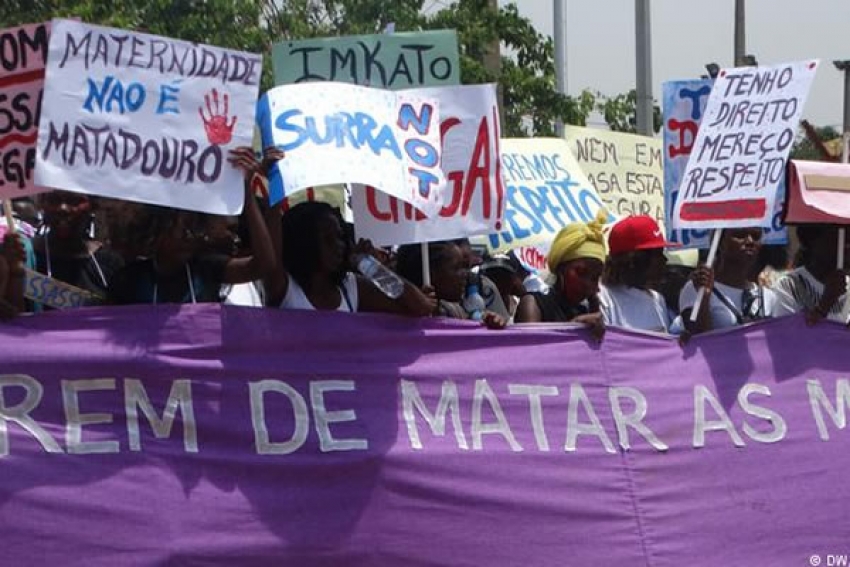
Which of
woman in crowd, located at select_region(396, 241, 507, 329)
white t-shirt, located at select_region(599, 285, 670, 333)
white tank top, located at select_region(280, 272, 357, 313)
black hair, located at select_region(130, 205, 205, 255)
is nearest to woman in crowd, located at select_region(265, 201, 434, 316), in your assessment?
white tank top, located at select_region(280, 272, 357, 313)

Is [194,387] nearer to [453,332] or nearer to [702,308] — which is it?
[453,332]

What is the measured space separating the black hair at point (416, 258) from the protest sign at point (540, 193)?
2791 millimetres

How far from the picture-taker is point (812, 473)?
6.30m

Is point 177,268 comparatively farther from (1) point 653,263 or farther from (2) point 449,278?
(1) point 653,263

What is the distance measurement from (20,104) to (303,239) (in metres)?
1.04

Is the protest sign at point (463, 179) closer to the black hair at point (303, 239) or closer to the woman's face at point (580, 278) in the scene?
the black hair at point (303, 239)

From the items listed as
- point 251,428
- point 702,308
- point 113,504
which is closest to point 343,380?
point 251,428

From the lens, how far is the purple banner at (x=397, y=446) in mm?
5289

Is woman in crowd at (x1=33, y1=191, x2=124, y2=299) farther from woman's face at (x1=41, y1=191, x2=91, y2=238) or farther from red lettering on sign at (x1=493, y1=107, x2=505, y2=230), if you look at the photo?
red lettering on sign at (x1=493, y1=107, x2=505, y2=230)

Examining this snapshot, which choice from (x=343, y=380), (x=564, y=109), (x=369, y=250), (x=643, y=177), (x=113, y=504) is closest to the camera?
(x=113, y=504)

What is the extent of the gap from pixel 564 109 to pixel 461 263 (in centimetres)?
1477

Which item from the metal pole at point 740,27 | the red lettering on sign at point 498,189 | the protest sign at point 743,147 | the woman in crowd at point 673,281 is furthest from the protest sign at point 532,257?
the metal pole at point 740,27

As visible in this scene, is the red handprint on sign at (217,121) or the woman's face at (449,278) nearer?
the red handprint on sign at (217,121)

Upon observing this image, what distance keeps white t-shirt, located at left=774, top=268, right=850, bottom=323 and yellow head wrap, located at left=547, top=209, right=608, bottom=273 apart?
34.2 inches
